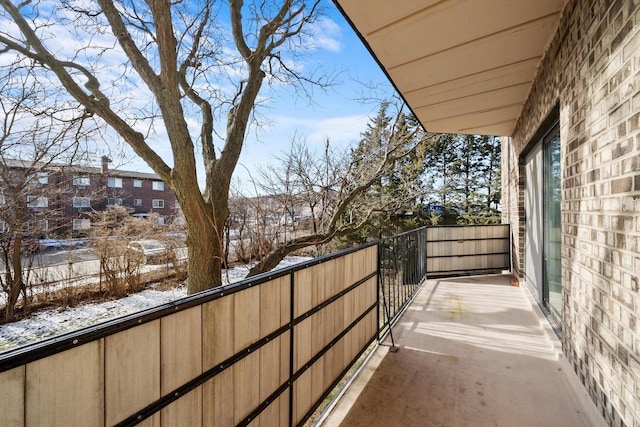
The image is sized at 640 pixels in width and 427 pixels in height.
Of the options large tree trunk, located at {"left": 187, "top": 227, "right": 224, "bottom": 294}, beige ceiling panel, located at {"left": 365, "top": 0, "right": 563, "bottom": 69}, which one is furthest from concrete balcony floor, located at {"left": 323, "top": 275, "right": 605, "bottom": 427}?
large tree trunk, located at {"left": 187, "top": 227, "right": 224, "bottom": 294}

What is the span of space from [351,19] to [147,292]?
9207 mm

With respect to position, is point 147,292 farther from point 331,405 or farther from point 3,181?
point 331,405

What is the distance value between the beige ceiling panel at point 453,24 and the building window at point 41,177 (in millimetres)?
7532

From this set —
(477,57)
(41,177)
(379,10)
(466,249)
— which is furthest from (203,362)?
(41,177)

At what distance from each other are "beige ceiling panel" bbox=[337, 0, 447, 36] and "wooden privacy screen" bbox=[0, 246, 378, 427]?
1725 millimetres

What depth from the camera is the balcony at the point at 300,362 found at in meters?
0.88

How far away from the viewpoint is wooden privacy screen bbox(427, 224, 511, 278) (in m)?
6.03

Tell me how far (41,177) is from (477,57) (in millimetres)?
8453

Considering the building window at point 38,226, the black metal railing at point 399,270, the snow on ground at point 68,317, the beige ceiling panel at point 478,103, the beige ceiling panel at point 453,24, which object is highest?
the beige ceiling panel at point 478,103

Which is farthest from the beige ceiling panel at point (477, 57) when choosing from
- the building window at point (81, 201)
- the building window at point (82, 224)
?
the building window at point (82, 224)

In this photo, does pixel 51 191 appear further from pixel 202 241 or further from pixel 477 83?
pixel 477 83

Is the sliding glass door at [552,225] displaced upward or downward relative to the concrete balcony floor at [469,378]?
upward

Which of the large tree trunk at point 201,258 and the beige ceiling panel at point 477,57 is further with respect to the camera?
the large tree trunk at point 201,258

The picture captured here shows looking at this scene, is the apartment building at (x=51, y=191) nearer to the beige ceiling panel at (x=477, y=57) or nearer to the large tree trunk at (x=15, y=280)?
the large tree trunk at (x=15, y=280)
